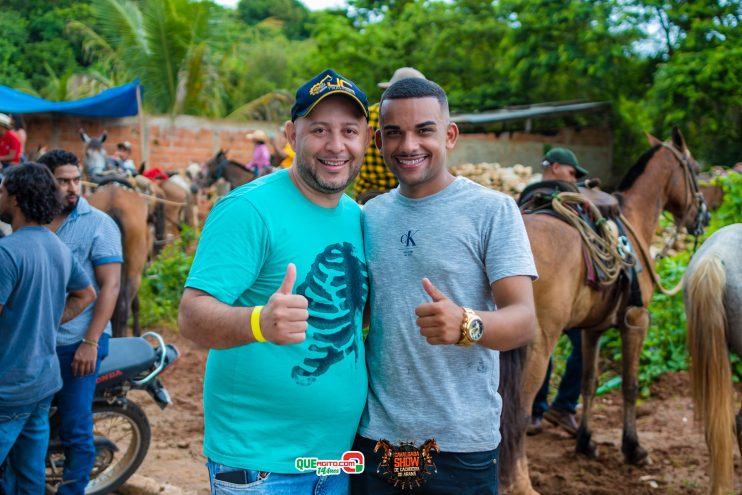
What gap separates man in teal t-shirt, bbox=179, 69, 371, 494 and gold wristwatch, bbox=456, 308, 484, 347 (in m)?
0.41

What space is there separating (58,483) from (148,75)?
1490 centimetres

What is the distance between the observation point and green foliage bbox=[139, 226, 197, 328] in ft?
30.0

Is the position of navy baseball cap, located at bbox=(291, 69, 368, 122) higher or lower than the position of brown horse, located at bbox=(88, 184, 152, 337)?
higher

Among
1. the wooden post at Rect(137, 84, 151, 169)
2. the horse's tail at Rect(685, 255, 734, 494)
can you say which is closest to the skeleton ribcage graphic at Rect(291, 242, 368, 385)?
the horse's tail at Rect(685, 255, 734, 494)

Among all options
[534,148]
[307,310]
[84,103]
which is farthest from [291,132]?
[534,148]

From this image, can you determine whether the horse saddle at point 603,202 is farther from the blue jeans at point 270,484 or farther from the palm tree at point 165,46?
the palm tree at point 165,46

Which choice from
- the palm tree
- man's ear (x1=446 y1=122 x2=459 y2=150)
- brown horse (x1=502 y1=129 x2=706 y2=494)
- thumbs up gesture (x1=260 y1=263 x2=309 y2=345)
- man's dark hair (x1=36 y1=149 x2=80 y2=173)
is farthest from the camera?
the palm tree

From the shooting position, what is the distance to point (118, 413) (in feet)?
14.6

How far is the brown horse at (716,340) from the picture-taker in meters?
4.25

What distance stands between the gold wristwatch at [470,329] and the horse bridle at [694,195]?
15.7ft

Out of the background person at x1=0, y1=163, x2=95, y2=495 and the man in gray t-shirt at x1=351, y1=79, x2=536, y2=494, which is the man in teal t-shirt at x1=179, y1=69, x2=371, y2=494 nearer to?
the man in gray t-shirt at x1=351, y1=79, x2=536, y2=494

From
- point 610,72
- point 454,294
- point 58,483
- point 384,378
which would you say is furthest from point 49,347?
point 610,72

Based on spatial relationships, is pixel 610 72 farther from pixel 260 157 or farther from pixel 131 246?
pixel 131 246

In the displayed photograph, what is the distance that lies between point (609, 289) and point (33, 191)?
3798 mm
